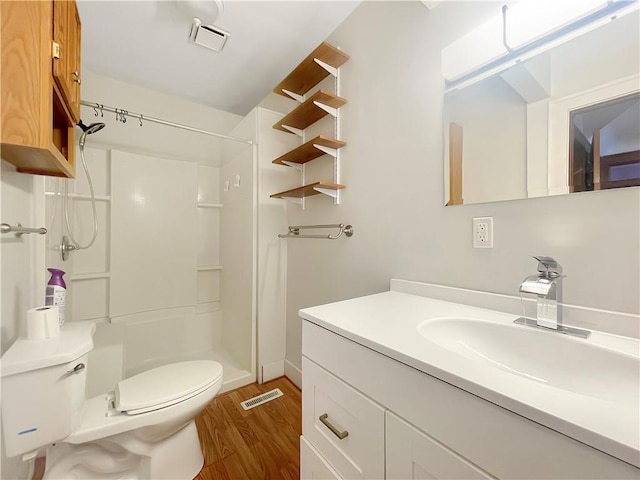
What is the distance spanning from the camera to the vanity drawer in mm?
650

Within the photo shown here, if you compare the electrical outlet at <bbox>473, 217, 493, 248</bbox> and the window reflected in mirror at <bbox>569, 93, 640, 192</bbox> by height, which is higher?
the window reflected in mirror at <bbox>569, 93, 640, 192</bbox>

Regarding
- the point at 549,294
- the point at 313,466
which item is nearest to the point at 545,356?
the point at 549,294

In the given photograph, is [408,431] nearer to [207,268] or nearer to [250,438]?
[250,438]

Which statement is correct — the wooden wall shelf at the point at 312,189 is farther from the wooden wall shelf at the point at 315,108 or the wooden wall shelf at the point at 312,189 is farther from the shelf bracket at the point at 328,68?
the shelf bracket at the point at 328,68

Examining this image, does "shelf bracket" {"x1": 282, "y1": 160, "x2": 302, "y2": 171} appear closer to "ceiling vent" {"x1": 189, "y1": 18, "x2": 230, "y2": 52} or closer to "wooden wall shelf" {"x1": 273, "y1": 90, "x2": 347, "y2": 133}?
"wooden wall shelf" {"x1": 273, "y1": 90, "x2": 347, "y2": 133}

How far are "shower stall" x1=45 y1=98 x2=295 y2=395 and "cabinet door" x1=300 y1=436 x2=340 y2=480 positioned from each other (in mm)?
1106

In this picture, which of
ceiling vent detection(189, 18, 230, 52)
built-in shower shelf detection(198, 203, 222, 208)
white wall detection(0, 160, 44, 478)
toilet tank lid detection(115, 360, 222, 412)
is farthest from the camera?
built-in shower shelf detection(198, 203, 222, 208)

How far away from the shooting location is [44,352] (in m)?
0.86

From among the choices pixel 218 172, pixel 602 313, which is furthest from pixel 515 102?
pixel 218 172

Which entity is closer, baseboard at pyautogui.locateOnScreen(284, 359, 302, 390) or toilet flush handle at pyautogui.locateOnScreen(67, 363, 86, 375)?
toilet flush handle at pyautogui.locateOnScreen(67, 363, 86, 375)

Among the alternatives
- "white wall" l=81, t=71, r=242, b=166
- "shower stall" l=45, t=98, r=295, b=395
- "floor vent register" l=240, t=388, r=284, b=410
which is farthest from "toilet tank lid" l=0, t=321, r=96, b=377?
"white wall" l=81, t=71, r=242, b=166

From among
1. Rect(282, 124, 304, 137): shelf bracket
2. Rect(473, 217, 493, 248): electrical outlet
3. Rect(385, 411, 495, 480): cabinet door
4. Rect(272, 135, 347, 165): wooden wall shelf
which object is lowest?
Rect(385, 411, 495, 480): cabinet door

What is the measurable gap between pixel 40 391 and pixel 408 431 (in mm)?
1131

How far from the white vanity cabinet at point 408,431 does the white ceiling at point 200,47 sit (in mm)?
1767
